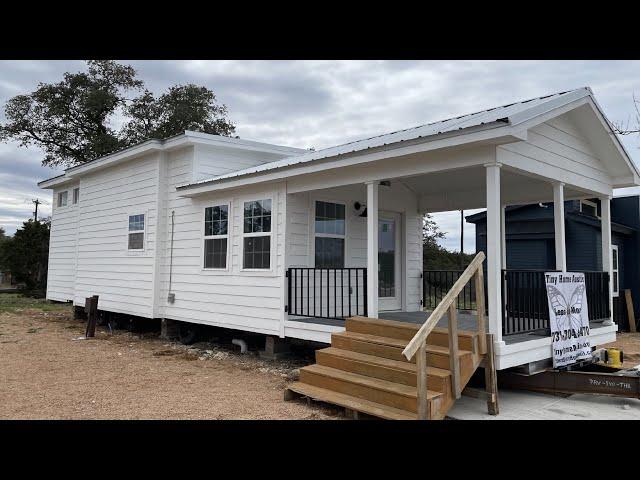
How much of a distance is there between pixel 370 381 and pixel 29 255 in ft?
78.3

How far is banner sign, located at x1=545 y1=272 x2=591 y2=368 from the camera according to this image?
19.7ft

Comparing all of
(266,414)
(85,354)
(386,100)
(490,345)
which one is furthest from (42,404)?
(386,100)

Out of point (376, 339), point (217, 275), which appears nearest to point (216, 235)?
point (217, 275)

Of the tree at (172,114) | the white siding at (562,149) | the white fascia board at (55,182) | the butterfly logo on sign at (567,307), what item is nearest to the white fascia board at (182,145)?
the white fascia board at (55,182)

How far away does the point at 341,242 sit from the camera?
28.0 feet

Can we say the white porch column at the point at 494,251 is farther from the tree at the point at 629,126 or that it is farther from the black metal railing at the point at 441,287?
the tree at the point at 629,126

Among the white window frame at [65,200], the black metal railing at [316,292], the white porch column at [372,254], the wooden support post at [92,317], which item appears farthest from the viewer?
the white window frame at [65,200]

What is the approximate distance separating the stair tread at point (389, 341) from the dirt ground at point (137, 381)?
0.89 m

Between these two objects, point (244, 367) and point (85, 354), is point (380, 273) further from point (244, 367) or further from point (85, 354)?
point (85, 354)

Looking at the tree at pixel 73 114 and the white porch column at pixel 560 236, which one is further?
the tree at pixel 73 114

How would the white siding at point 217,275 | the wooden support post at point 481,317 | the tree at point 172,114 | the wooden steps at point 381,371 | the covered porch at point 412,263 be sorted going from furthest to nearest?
the tree at point 172,114 → the white siding at point 217,275 → the covered porch at point 412,263 → the wooden support post at point 481,317 → the wooden steps at point 381,371

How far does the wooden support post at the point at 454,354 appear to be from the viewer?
15.4ft

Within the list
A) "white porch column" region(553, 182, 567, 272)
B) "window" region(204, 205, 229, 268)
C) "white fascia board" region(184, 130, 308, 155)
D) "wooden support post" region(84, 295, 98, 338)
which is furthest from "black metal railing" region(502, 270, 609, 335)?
"wooden support post" region(84, 295, 98, 338)
